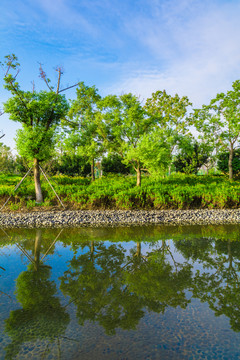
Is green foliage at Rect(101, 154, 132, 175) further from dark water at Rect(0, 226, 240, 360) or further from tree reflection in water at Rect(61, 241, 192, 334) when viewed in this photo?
tree reflection in water at Rect(61, 241, 192, 334)

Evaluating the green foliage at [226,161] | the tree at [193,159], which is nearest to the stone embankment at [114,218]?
the tree at [193,159]

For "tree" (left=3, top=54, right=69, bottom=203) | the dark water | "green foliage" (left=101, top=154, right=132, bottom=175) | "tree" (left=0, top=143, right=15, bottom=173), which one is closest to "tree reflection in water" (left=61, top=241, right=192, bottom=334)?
the dark water

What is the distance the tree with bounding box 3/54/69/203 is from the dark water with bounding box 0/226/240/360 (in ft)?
20.0

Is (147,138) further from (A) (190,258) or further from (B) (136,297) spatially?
(B) (136,297)

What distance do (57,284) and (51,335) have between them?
1434 millimetres

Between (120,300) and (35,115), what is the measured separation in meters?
10.6

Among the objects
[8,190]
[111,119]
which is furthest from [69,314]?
[111,119]

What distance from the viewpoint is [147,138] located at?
13906 millimetres

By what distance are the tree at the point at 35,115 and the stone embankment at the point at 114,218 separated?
2460 mm

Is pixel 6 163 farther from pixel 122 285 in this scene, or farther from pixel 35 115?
pixel 122 285

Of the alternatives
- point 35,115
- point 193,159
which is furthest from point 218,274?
point 193,159

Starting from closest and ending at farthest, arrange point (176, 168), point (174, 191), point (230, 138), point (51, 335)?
point (51, 335) < point (174, 191) < point (230, 138) < point (176, 168)

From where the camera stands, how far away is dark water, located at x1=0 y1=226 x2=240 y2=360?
281 cm

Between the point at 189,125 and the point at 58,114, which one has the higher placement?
the point at 189,125
